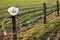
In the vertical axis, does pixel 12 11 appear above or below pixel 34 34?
above

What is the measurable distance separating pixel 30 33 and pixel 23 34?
0.29m

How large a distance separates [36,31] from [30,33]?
44 centimetres

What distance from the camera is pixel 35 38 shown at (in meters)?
9.31

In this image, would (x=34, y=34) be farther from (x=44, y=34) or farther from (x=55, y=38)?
(x=55, y=38)

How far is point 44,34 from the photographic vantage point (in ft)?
32.8

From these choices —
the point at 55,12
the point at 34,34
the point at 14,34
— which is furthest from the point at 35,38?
the point at 55,12

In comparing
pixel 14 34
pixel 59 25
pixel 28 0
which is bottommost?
pixel 28 0

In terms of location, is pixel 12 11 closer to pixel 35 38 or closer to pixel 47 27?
pixel 35 38

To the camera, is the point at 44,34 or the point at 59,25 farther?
the point at 59,25

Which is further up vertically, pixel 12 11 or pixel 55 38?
pixel 12 11

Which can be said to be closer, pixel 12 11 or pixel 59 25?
pixel 12 11

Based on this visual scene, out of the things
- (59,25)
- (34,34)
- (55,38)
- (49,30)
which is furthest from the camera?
(59,25)

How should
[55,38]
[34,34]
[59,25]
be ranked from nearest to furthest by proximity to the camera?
[55,38], [34,34], [59,25]

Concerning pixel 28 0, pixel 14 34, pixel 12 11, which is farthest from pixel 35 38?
pixel 28 0
